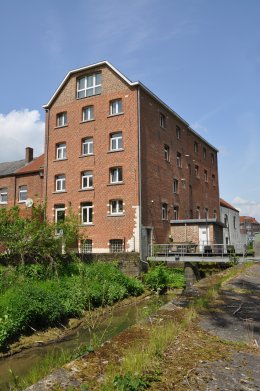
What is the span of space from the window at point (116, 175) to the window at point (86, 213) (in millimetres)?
2618

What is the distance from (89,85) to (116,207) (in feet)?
33.5

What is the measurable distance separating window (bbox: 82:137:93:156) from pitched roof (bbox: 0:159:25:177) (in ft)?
27.9

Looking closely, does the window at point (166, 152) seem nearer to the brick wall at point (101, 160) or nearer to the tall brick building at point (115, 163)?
the tall brick building at point (115, 163)

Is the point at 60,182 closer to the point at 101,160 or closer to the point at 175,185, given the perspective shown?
the point at 101,160

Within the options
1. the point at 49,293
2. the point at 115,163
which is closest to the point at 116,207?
the point at 115,163

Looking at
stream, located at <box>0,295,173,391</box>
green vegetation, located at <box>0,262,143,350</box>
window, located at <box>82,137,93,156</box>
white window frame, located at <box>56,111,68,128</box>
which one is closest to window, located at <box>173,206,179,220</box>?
A: window, located at <box>82,137,93,156</box>

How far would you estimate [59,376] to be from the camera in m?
4.25

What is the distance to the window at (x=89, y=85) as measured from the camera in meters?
26.5

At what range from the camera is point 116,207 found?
24406 mm

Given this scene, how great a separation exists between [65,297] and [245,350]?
1005 centimetres

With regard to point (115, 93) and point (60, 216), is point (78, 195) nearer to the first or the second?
point (60, 216)

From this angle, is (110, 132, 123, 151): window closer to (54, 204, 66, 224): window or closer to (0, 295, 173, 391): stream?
(54, 204, 66, 224): window

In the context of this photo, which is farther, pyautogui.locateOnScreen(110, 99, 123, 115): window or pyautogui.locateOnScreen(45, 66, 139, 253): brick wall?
pyautogui.locateOnScreen(110, 99, 123, 115): window

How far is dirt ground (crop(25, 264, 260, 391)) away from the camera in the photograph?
409 cm
